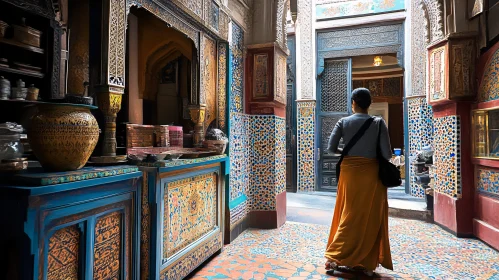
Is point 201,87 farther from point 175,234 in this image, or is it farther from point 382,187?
point 382,187

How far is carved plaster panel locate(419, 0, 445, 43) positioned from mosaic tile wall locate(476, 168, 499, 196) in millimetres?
1641

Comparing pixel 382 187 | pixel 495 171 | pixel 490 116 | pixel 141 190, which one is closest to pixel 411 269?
pixel 382 187

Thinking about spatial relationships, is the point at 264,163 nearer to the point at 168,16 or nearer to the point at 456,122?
the point at 168,16

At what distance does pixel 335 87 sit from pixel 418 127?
193cm

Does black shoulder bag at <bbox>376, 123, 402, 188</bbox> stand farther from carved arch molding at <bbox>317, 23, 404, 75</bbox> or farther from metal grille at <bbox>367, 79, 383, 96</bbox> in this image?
metal grille at <bbox>367, 79, 383, 96</bbox>

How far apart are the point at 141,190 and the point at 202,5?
187cm

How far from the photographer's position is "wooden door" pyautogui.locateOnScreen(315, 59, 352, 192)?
7.09m

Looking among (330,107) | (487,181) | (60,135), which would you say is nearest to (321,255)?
(487,181)

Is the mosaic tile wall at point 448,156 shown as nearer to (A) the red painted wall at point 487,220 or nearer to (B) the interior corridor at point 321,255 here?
(A) the red painted wall at point 487,220

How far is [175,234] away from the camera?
235 cm

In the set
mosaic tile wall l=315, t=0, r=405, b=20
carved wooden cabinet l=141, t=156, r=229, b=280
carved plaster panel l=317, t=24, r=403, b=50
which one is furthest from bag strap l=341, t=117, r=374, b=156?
mosaic tile wall l=315, t=0, r=405, b=20

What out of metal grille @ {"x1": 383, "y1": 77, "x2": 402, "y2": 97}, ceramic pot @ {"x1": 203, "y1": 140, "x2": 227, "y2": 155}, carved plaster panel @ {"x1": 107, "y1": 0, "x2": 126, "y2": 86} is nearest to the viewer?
carved plaster panel @ {"x1": 107, "y1": 0, "x2": 126, "y2": 86}

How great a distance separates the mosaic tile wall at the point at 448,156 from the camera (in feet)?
12.3

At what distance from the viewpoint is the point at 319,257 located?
120 inches
